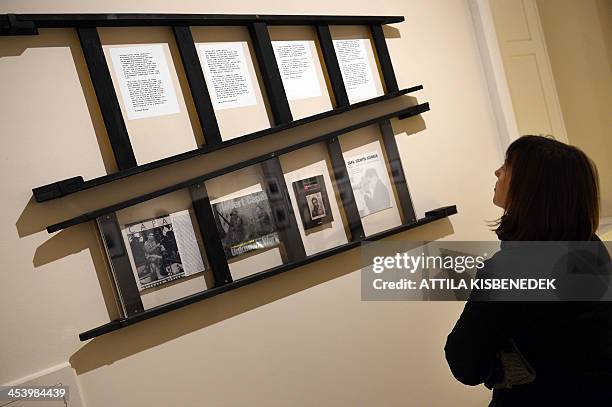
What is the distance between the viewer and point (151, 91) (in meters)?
2.19

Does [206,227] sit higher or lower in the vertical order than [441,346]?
higher

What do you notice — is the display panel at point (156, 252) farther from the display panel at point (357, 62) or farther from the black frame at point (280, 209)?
the display panel at point (357, 62)

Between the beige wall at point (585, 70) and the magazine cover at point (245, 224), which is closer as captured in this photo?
the magazine cover at point (245, 224)

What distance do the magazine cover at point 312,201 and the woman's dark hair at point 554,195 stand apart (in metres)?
0.96

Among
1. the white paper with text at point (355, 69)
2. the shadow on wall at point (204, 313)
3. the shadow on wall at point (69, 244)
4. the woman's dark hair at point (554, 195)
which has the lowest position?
the shadow on wall at point (204, 313)

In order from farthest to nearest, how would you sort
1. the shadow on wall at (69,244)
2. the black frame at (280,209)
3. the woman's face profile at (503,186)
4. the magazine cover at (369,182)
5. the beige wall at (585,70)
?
1. the beige wall at (585,70)
2. the magazine cover at (369,182)
3. the black frame at (280,209)
4. the shadow on wall at (69,244)
5. the woman's face profile at (503,186)

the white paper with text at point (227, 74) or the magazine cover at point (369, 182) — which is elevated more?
the white paper with text at point (227, 74)

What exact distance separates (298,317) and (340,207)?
48 cm

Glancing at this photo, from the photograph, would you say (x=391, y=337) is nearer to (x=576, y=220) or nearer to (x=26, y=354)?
(x=576, y=220)

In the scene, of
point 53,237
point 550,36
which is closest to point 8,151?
point 53,237

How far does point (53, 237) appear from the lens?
1.96 meters

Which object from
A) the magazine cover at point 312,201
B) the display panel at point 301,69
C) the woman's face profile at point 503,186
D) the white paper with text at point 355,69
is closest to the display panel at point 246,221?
the magazine cover at point 312,201

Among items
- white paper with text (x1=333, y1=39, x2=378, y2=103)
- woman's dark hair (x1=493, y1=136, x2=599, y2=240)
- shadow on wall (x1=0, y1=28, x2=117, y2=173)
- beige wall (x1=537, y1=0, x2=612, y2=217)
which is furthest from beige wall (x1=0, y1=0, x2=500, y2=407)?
beige wall (x1=537, y1=0, x2=612, y2=217)

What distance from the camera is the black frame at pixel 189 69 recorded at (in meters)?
1.96
